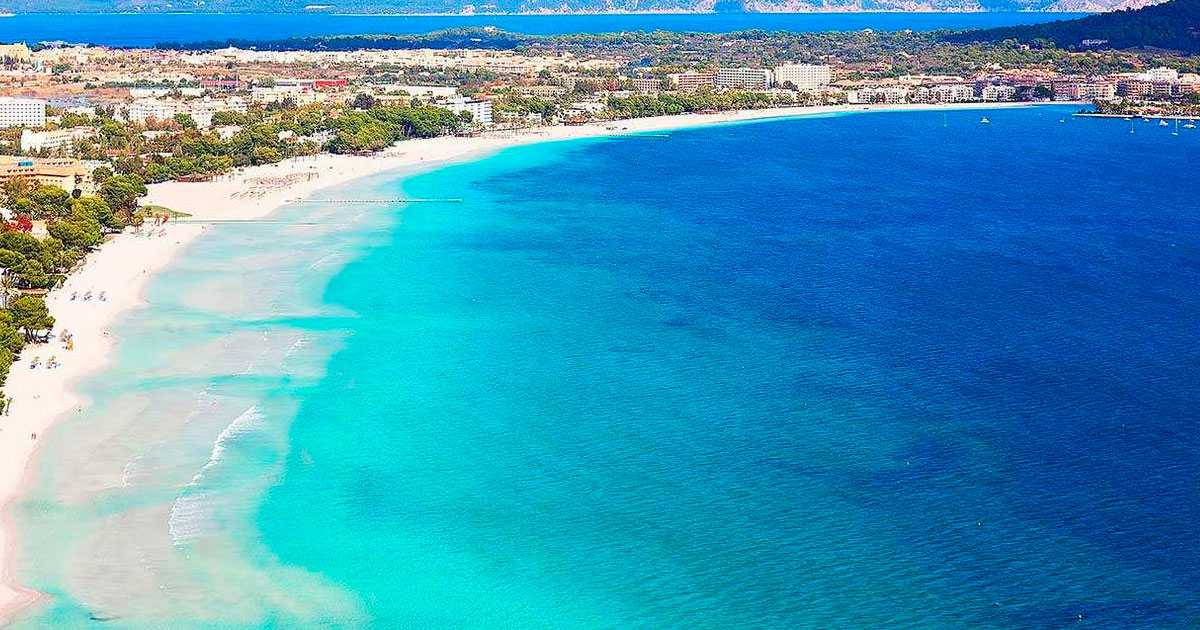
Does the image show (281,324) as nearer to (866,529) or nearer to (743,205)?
(866,529)

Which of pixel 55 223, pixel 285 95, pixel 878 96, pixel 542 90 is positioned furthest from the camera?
pixel 878 96

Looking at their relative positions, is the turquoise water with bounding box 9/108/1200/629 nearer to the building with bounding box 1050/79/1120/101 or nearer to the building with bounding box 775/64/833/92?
the building with bounding box 775/64/833/92

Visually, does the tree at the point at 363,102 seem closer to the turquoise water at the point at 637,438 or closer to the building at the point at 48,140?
the building at the point at 48,140

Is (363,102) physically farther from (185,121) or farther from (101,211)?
(101,211)

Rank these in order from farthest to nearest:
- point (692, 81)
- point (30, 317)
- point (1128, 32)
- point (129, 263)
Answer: point (1128, 32), point (692, 81), point (129, 263), point (30, 317)

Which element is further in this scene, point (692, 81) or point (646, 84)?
point (692, 81)

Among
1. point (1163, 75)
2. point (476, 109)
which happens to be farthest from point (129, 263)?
point (1163, 75)

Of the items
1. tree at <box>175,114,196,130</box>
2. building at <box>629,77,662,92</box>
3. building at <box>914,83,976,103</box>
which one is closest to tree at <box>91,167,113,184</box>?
tree at <box>175,114,196,130</box>
